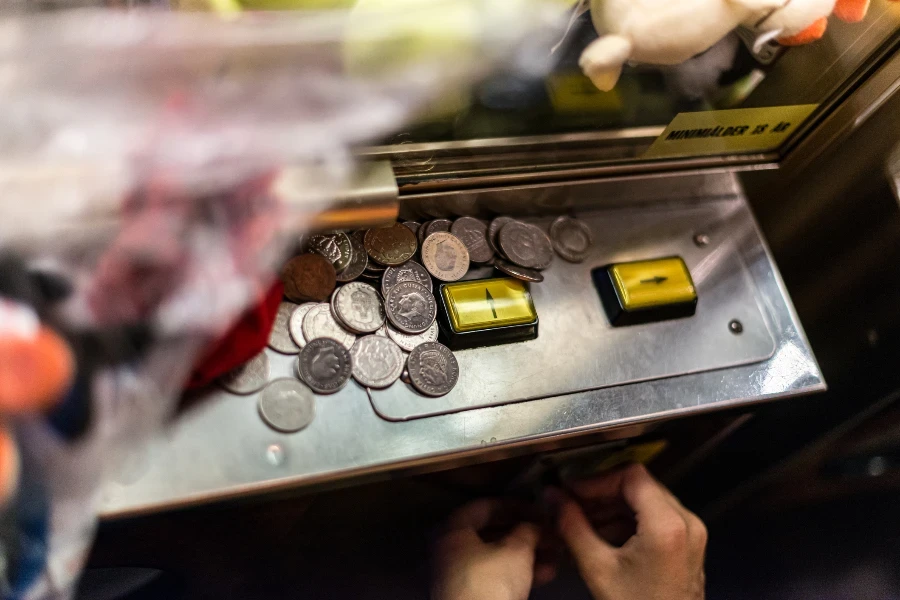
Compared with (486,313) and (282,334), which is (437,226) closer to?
(486,313)

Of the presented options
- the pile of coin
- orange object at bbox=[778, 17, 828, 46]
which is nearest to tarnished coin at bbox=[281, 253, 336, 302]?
the pile of coin

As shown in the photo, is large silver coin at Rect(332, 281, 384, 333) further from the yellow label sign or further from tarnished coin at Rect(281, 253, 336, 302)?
the yellow label sign

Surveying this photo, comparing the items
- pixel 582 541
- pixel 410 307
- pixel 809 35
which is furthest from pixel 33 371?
pixel 809 35

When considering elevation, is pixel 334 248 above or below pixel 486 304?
above

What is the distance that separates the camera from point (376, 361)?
0.85 meters

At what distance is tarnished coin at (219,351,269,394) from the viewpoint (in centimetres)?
79

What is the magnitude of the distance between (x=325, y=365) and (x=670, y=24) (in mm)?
550

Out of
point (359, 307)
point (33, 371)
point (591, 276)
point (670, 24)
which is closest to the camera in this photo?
point (33, 371)

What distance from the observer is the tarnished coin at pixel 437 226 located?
938 millimetres

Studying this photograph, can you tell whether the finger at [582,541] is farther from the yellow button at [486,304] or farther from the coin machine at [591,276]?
the yellow button at [486,304]

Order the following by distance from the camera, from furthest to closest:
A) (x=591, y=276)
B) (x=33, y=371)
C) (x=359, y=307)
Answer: (x=591, y=276) < (x=359, y=307) < (x=33, y=371)

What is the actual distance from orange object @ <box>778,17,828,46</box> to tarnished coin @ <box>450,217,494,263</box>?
438 millimetres

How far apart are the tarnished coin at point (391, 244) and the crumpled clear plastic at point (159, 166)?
0.16 metres

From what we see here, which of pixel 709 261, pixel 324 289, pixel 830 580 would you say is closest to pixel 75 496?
pixel 324 289
